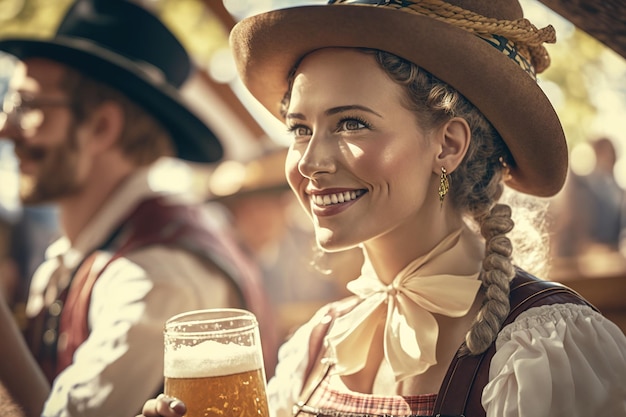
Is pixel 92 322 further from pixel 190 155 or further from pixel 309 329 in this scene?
pixel 309 329

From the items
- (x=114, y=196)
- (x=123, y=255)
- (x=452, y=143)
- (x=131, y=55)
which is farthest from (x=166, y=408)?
(x=131, y=55)

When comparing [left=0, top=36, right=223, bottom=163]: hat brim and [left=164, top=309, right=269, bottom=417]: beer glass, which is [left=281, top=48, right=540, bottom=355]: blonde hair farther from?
[left=0, top=36, right=223, bottom=163]: hat brim

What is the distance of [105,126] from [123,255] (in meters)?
0.71

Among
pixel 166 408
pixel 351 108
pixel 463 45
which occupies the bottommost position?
pixel 166 408

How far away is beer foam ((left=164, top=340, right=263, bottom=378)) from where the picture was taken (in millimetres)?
1628

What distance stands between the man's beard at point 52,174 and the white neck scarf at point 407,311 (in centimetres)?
192

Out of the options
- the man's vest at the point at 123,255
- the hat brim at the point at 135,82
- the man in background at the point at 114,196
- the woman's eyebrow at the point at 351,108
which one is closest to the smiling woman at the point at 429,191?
the woman's eyebrow at the point at 351,108

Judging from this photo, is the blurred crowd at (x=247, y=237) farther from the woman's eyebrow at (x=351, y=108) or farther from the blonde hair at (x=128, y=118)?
the woman's eyebrow at (x=351, y=108)

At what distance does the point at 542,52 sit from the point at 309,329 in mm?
951

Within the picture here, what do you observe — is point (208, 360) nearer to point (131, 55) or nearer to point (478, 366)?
point (478, 366)

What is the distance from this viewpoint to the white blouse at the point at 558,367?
1.56 m

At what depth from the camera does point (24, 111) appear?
346 centimetres

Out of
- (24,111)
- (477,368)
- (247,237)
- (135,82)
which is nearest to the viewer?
(477,368)

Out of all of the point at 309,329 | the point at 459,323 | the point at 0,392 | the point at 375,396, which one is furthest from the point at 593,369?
the point at 0,392
